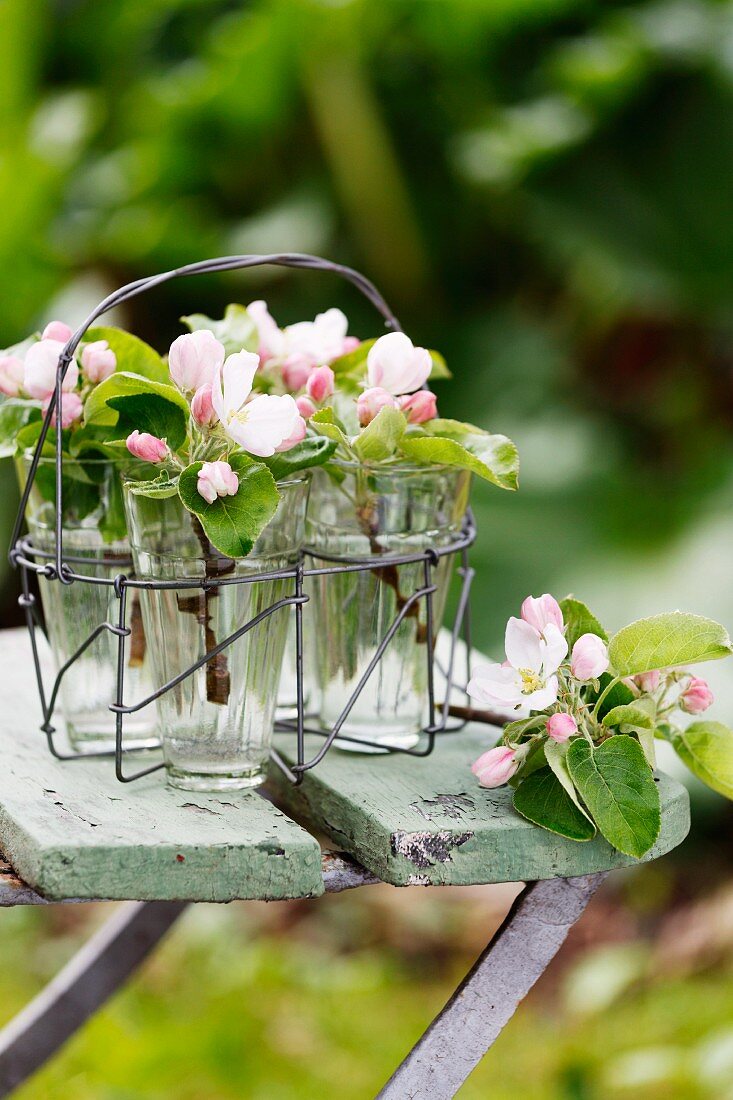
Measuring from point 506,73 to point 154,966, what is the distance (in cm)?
192

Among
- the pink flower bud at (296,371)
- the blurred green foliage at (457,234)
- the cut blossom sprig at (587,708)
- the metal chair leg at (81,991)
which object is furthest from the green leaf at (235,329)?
the blurred green foliage at (457,234)

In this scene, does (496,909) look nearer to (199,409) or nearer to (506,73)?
(199,409)

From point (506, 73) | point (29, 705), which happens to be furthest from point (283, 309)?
point (29, 705)

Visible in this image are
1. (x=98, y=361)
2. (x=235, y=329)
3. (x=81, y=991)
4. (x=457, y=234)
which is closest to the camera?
(x=98, y=361)

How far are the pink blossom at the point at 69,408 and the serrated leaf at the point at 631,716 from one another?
34cm

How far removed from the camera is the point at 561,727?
0.61 m

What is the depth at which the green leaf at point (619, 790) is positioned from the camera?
60cm

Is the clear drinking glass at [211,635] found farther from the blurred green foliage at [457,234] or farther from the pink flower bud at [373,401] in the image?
the blurred green foliage at [457,234]

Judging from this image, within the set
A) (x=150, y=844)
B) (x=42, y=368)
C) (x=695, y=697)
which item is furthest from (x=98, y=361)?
(x=695, y=697)

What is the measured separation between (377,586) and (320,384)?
0.12m

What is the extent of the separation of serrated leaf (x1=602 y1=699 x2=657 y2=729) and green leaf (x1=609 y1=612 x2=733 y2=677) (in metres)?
0.02

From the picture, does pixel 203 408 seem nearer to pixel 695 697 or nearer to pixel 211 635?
pixel 211 635

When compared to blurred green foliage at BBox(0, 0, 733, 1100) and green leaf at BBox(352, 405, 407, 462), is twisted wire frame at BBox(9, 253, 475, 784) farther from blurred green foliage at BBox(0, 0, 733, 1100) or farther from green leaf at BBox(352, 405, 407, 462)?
blurred green foliage at BBox(0, 0, 733, 1100)

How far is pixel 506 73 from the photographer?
2564mm
